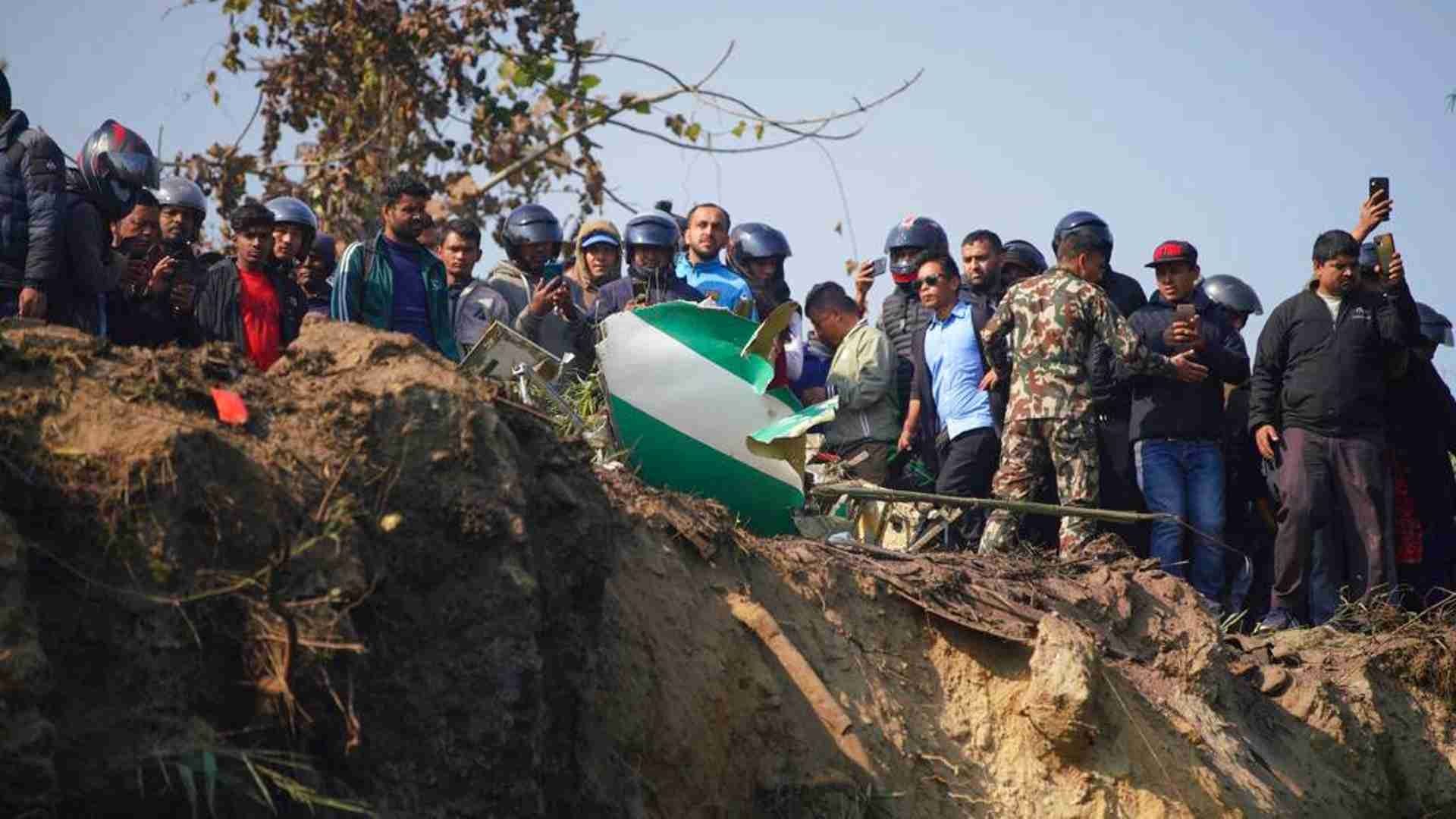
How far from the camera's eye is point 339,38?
16469 millimetres

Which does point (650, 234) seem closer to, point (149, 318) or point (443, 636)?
point (149, 318)

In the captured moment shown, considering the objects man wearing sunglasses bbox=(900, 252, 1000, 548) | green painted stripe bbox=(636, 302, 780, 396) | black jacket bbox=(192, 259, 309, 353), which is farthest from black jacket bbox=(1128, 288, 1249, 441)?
black jacket bbox=(192, 259, 309, 353)

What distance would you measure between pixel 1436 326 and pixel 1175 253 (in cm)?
322

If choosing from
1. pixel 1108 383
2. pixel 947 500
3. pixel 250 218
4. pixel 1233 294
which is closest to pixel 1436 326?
pixel 1233 294

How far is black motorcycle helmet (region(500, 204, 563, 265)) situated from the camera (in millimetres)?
10922

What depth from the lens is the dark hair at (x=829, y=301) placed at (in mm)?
11859

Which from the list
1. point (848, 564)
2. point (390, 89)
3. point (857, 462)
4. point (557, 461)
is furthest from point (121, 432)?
point (390, 89)

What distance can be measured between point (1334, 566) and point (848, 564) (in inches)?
149

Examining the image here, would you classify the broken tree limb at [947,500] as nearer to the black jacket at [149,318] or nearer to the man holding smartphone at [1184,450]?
the man holding smartphone at [1184,450]

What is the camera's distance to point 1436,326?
13.1m

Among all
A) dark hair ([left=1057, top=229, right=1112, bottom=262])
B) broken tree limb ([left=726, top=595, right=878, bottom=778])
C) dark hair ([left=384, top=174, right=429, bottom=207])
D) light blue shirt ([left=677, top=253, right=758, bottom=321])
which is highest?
dark hair ([left=1057, top=229, right=1112, bottom=262])

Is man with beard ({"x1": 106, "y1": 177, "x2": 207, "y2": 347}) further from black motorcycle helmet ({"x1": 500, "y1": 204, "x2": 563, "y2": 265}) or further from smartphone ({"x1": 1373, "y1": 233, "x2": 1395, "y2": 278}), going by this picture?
smartphone ({"x1": 1373, "y1": 233, "x2": 1395, "y2": 278})

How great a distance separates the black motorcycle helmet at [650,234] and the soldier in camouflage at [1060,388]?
206 centimetres

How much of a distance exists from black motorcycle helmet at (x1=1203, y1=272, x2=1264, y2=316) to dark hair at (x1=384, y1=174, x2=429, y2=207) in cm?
565
